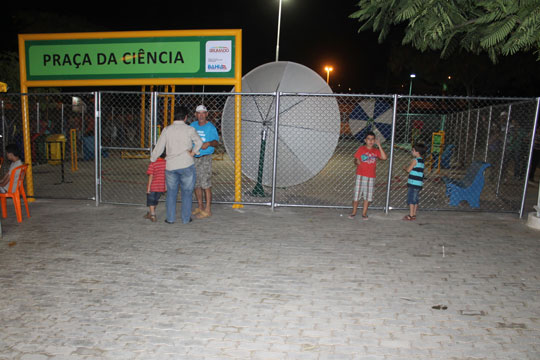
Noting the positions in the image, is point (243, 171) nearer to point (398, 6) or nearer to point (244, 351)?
point (398, 6)

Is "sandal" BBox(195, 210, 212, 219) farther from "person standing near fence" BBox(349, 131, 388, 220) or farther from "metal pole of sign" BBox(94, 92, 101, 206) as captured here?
"person standing near fence" BBox(349, 131, 388, 220)

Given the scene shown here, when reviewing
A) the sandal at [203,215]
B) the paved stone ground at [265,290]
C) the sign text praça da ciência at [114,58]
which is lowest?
the paved stone ground at [265,290]

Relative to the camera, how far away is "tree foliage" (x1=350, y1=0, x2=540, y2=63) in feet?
15.3

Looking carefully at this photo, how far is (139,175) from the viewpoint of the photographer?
1246cm

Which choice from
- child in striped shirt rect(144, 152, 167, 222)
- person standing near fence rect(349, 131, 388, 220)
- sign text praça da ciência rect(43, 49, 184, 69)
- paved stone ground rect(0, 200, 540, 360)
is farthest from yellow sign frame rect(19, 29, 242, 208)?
person standing near fence rect(349, 131, 388, 220)

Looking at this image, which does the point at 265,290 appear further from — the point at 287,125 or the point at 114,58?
the point at 114,58

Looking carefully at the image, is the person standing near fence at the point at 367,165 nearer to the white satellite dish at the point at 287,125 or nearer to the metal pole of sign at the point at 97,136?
the white satellite dish at the point at 287,125

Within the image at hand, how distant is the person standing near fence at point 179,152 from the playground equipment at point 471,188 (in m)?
5.47

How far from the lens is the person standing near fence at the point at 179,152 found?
20.5 feet

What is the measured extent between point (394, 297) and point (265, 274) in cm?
140

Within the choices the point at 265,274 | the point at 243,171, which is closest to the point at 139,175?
the point at 243,171

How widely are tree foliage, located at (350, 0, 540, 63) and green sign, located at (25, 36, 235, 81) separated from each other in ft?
9.21

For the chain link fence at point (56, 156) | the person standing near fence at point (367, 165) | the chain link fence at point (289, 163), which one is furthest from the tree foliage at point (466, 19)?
the chain link fence at point (56, 156)

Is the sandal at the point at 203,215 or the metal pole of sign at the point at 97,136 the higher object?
the metal pole of sign at the point at 97,136
